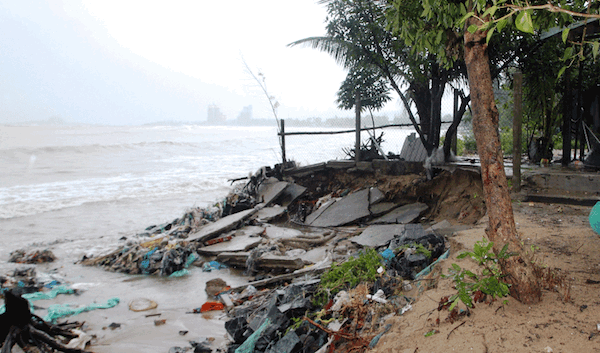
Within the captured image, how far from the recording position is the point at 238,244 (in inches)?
289

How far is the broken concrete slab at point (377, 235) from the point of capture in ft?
20.3

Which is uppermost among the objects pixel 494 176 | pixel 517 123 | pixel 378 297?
pixel 517 123

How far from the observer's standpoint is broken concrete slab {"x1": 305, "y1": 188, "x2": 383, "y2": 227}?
8117 mm

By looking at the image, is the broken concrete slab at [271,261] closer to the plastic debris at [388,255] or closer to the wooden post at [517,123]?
the plastic debris at [388,255]

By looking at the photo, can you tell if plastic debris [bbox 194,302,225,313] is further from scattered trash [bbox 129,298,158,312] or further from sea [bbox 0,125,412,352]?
scattered trash [bbox 129,298,158,312]

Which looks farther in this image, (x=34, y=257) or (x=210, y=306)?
(x=34, y=257)

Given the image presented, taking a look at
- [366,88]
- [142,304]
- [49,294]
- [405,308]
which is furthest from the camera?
[366,88]

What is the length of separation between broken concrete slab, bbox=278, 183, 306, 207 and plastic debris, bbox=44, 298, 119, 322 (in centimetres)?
461

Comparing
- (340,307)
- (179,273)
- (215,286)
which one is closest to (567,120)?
(340,307)

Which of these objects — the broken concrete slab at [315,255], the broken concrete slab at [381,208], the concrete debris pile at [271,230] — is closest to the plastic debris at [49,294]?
the concrete debris pile at [271,230]

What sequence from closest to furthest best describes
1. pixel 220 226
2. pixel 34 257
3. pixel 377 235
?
pixel 377 235, pixel 34 257, pixel 220 226

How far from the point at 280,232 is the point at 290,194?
187 cm

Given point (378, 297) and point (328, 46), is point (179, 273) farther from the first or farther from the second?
point (328, 46)

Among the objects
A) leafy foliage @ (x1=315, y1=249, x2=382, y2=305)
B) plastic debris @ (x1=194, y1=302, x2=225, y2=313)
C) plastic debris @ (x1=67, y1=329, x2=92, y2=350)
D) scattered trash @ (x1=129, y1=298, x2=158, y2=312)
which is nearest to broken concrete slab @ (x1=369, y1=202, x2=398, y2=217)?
leafy foliage @ (x1=315, y1=249, x2=382, y2=305)
